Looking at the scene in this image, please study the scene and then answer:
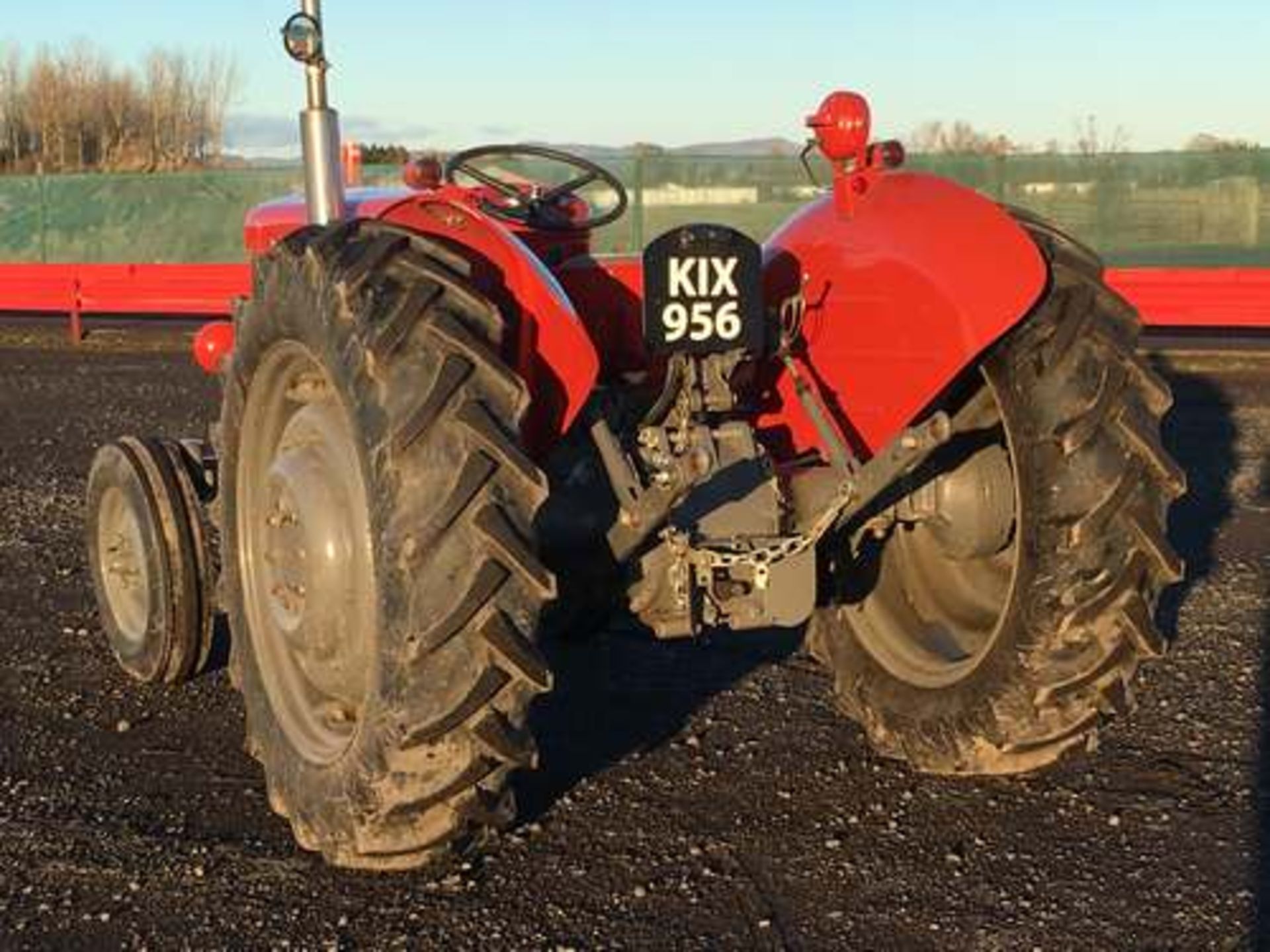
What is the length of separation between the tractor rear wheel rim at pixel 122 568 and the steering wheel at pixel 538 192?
167cm

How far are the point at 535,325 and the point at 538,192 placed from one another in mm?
1691

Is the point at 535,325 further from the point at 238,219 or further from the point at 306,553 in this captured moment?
the point at 238,219

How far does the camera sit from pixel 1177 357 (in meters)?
14.5

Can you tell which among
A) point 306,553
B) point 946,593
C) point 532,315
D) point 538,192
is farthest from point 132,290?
point 532,315

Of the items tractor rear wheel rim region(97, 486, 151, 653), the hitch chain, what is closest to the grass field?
tractor rear wheel rim region(97, 486, 151, 653)

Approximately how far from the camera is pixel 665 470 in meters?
3.90

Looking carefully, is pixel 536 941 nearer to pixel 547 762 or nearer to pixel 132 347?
pixel 547 762

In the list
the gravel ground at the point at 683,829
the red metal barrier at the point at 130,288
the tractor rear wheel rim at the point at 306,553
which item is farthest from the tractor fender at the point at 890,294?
the red metal barrier at the point at 130,288

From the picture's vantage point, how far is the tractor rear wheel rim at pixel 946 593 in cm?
432

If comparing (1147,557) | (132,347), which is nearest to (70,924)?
(1147,557)

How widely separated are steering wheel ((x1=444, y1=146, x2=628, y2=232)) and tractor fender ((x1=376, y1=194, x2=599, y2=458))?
1.05 m

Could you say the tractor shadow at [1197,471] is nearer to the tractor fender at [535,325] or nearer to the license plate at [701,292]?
the license plate at [701,292]

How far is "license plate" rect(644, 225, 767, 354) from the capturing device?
13.0 ft

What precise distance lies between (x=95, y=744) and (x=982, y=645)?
9.01 ft
